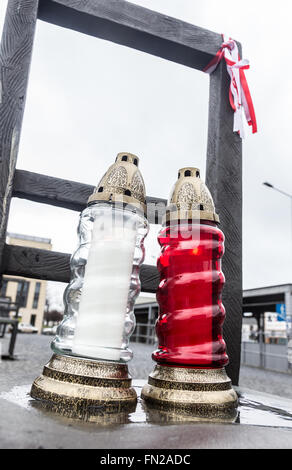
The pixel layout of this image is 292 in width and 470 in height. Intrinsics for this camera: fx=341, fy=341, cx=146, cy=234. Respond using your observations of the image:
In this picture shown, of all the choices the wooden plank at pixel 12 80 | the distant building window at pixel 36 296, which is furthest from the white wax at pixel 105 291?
the distant building window at pixel 36 296

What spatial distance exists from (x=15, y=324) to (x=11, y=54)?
5.53 metres

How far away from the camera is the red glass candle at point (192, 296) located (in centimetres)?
82

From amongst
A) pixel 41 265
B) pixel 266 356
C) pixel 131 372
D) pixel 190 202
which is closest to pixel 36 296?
pixel 266 356

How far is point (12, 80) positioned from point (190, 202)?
94 centimetres

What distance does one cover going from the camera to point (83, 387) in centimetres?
66

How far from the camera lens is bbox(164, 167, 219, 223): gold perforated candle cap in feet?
2.84

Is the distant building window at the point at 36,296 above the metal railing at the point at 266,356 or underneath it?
above

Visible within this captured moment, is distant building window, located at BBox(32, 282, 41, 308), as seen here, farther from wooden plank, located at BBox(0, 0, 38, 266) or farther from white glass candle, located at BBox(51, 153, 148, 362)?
white glass candle, located at BBox(51, 153, 148, 362)

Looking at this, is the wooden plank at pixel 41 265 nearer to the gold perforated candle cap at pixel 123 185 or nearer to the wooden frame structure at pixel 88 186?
the wooden frame structure at pixel 88 186

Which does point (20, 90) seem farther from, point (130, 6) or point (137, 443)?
point (137, 443)

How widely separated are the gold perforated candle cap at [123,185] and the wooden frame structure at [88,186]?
372 millimetres

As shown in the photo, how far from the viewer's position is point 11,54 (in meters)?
1.36
